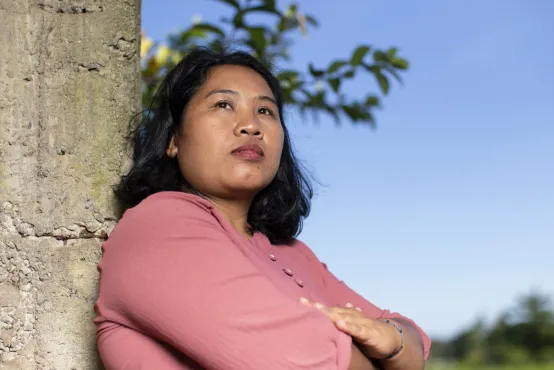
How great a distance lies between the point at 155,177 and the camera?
171 cm

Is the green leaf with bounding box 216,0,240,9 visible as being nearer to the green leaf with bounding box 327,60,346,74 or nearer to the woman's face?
the green leaf with bounding box 327,60,346,74

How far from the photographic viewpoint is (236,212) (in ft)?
5.89

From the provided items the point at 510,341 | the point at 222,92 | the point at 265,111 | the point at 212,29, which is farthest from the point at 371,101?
the point at 510,341

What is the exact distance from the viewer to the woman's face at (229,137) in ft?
5.46

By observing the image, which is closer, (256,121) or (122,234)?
(122,234)

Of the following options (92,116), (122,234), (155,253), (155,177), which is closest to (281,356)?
(155,253)

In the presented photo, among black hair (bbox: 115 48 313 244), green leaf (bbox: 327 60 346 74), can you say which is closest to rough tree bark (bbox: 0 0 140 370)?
black hair (bbox: 115 48 313 244)

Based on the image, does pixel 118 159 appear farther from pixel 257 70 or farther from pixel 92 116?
pixel 257 70

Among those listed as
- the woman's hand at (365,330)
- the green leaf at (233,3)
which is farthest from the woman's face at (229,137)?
the green leaf at (233,3)

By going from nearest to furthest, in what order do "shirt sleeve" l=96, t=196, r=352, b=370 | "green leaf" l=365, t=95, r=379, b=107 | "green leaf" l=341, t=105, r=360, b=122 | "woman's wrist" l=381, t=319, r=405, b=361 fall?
"shirt sleeve" l=96, t=196, r=352, b=370, "woman's wrist" l=381, t=319, r=405, b=361, "green leaf" l=341, t=105, r=360, b=122, "green leaf" l=365, t=95, r=379, b=107

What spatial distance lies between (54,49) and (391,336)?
1.06m

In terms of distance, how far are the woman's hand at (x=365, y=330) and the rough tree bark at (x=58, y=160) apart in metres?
0.59

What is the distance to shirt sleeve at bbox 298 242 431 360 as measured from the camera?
1776mm

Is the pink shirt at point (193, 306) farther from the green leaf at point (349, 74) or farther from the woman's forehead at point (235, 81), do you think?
the green leaf at point (349, 74)
